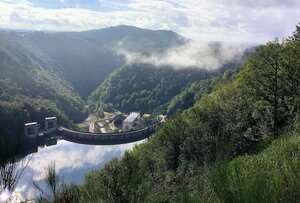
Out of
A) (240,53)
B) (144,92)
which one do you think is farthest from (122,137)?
(240,53)

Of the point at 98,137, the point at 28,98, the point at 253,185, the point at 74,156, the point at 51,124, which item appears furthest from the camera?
the point at 28,98

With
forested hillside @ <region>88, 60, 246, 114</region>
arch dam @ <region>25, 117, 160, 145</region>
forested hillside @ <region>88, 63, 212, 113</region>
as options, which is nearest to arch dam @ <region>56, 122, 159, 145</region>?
arch dam @ <region>25, 117, 160, 145</region>

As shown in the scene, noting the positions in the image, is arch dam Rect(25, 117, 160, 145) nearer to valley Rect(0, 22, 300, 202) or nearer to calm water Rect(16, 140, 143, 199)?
valley Rect(0, 22, 300, 202)

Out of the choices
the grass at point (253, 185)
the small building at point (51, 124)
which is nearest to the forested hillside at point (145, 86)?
the small building at point (51, 124)

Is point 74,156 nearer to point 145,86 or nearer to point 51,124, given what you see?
point 51,124

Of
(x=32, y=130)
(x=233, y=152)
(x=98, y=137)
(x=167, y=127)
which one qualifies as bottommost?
(x=98, y=137)

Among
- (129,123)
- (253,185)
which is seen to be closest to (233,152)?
(253,185)

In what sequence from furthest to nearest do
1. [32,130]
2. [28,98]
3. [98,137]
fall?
[28,98] < [98,137] < [32,130]
